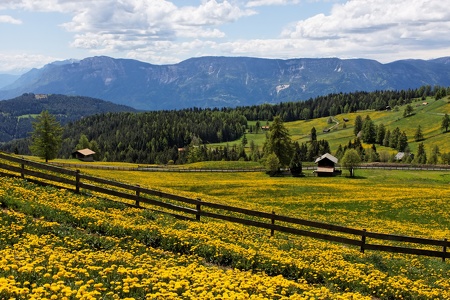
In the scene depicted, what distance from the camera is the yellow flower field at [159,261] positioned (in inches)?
358

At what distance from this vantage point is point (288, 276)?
1452cm

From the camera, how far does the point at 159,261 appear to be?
41.1 feet

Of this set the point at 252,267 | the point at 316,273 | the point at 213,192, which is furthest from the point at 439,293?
the point at 213,192

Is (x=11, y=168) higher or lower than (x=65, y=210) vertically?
higher

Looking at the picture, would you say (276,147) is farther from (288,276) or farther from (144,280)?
(144,280)

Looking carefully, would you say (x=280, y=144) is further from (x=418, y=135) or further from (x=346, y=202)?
(x=418, y=135)

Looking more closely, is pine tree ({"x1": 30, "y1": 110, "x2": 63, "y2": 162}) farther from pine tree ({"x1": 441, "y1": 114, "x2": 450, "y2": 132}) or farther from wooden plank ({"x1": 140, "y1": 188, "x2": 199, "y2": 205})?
pine tree ({"x1": 441, "y1": 114, "x2": 450, "y2": 132})

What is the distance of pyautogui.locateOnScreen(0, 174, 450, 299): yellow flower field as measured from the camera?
29.8 ft

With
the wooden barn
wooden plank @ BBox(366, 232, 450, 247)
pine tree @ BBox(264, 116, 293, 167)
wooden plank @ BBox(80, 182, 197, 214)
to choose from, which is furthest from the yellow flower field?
the wooden barn

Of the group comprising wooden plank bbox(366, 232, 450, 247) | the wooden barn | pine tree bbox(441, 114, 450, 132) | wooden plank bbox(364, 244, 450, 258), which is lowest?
the wooden barn

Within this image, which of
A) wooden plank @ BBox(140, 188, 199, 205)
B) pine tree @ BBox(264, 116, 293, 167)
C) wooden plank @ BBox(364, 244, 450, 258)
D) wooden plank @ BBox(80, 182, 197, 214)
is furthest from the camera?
pine tree @ BBox(264, 116, 293, 167)

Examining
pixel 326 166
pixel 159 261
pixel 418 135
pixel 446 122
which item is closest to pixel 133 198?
pixel 159 261

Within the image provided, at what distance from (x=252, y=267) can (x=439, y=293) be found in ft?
22.6

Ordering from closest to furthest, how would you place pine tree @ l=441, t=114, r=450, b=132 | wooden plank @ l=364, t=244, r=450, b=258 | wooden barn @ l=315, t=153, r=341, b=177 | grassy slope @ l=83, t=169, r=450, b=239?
wooden plank @ l=364, t=244, r=450, b=258 → grassy slope @ l=83, t=169, r=450, b=239 → wooden barn @ l=315, t=153, r=341, b=177 → pine tree @ l=441, t=114, r=450, b=132
